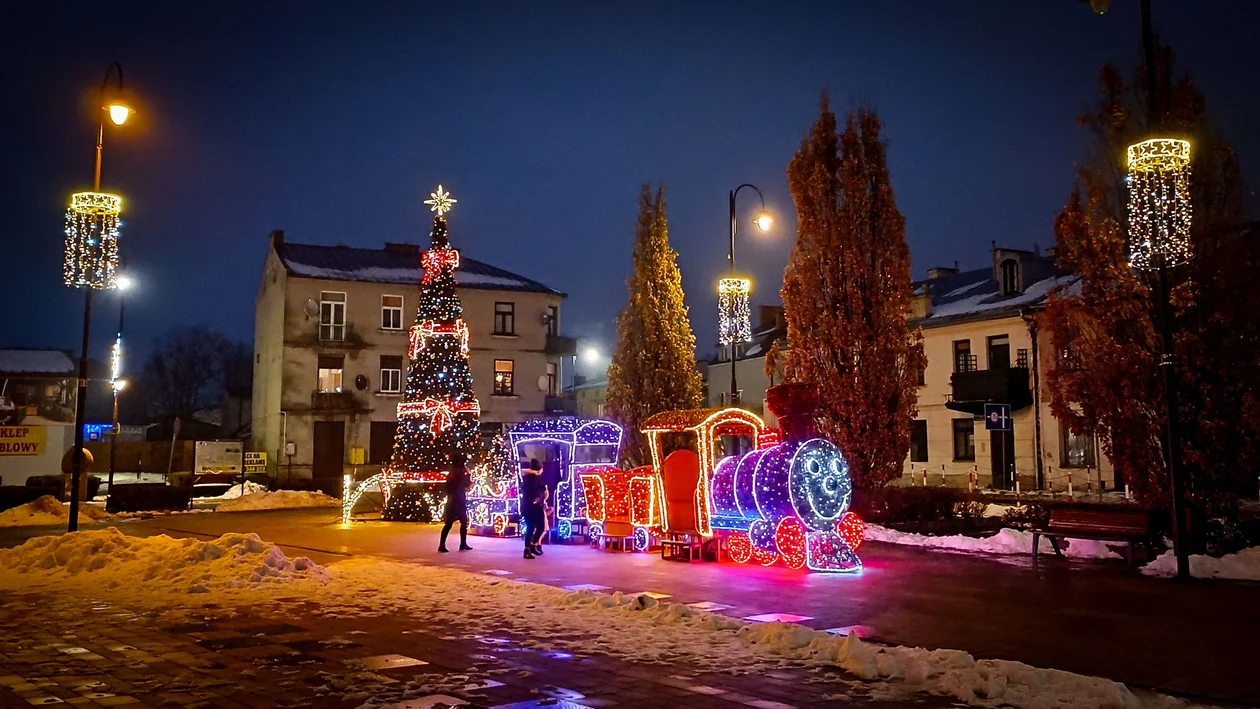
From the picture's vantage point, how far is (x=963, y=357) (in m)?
42.6

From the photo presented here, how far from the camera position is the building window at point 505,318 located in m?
53.2

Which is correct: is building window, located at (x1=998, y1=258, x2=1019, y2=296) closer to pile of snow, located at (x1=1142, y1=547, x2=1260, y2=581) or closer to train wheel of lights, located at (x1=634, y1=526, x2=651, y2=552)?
pile of snow, located at (x1=1142, y1=547, x2=1260, y2=581)

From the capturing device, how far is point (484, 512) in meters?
22.8

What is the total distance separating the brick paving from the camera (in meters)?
7.16

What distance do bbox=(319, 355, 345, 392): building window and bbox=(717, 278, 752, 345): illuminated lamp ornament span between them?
2977cm

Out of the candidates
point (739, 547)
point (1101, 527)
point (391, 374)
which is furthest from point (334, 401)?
point (1101, 527)

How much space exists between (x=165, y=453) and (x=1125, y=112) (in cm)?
5319

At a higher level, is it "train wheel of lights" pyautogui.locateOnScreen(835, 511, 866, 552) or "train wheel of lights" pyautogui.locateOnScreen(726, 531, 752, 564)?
"train wheel of lights" pyautogui.locateOnScreen(835, 511, 866, 552)

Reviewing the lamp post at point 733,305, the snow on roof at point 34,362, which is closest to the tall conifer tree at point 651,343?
the lamp post at point 733,305

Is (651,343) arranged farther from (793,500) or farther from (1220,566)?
(1220,566)

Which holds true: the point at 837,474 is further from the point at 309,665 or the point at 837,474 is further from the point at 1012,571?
the point at 309,665

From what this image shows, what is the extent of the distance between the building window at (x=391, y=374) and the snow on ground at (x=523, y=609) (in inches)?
1371

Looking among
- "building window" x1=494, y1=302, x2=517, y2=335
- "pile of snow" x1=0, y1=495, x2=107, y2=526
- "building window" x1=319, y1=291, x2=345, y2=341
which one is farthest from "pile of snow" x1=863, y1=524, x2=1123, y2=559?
"building window" x1=319, y1=291, x2=345, y2=341

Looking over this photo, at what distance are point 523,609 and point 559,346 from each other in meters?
42.9
